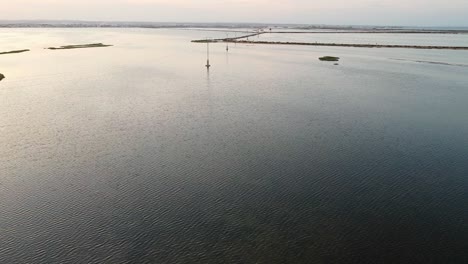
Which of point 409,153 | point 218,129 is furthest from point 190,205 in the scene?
point 409,153

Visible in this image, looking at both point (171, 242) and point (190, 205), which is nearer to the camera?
point (171, 242)

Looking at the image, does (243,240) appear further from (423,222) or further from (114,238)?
(423,222)

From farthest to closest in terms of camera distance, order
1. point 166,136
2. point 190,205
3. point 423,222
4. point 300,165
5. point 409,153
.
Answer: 1. point 166,136
2. point 409,153
3. point 300,165
4. point 190,205
5. point 423,222

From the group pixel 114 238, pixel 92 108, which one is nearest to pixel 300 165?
pixel 114 238

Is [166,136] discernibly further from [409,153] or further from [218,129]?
[409,153]

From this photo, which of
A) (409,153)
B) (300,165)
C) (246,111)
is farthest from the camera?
(246,111)

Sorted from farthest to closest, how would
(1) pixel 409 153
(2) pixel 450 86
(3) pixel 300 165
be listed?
(2) pixel 450 86
(1) pixel 409 153
(3) pixel 300 165
